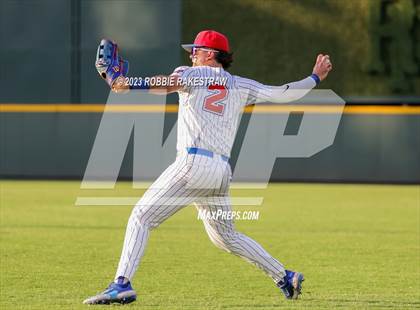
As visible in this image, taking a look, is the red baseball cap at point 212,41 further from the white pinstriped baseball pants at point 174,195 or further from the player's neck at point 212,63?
the white pinstriped baseball pants at point 174,195

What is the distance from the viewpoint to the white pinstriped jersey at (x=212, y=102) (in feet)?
24.3

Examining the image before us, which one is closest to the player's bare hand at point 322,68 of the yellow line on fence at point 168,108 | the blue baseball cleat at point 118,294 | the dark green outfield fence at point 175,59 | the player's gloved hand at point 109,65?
the player's gloved hand at point 109,65

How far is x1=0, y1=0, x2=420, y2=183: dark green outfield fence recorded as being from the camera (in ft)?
71.9

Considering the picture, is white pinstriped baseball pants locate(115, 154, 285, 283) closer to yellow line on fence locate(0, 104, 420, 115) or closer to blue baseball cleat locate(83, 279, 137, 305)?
blue baseball cleat locate(83, 279, 137, 305)

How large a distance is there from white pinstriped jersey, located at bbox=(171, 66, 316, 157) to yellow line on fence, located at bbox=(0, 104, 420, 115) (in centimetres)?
1397

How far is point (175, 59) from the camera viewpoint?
73.0 ft

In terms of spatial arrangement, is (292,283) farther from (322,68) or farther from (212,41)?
(212,41)

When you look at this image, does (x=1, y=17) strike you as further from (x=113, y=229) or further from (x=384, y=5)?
(x=113, y=229)

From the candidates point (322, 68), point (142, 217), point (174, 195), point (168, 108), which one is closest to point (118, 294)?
point (142, 217)

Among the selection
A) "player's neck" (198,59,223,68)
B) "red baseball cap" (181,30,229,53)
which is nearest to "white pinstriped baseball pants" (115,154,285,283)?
"player's neck" (198,59,223,68)

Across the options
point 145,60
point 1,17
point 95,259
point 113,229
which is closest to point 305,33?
point 145,60

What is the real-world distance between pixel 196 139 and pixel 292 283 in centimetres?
137

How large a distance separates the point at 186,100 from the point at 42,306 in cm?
179

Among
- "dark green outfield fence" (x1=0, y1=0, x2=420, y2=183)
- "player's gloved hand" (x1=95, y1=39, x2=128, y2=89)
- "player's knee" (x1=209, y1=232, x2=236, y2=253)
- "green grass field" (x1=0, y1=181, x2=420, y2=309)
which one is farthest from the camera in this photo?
"dark green outfield fence" (x1=0, y1=0, x2=420, y2=183)
